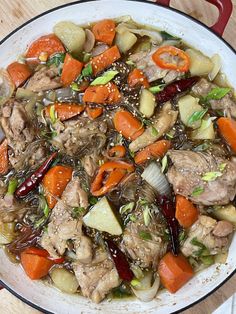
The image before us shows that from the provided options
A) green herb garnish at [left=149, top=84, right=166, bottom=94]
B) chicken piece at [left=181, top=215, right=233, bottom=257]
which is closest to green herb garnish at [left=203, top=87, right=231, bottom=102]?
green herb garnish at [left=149, top=84, right=166, bottom=94]

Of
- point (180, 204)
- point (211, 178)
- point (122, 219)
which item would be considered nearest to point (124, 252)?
point (122, 219)

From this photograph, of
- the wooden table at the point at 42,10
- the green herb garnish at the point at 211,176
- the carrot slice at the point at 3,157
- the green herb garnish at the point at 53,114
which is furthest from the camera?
the wooden table at the point at 42,10

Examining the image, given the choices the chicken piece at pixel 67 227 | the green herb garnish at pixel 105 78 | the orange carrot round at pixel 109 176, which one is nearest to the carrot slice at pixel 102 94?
the green herb garnish at pixel 105 78

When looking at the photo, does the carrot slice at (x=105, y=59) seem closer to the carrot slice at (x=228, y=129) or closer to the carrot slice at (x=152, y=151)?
the carrot slice at (x=152, y=151)

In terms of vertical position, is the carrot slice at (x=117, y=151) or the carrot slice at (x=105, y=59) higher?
the carrot slice at (x=105, y=59)

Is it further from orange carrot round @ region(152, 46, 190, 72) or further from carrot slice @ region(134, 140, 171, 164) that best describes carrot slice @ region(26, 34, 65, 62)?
carrot slice @ region(134, 140, 171, 164)

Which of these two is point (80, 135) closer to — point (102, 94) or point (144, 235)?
point (102, 94)

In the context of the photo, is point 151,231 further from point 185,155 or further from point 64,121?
point 64,121

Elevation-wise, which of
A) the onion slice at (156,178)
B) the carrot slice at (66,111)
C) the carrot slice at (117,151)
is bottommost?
the onion slice at (156,178)
